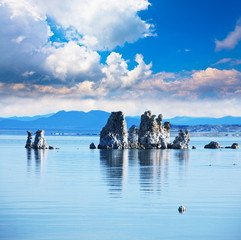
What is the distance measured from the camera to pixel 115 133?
13762 centimetres

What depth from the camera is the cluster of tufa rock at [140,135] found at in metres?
138

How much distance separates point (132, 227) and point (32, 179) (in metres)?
26.3

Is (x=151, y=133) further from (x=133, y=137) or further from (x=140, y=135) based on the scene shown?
(x=133, y=137)

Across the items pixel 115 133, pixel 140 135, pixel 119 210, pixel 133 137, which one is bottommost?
pixel 119 210

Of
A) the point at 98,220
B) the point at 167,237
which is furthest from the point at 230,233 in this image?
the point at 98,220

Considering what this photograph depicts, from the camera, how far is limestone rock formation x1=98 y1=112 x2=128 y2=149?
13712cm

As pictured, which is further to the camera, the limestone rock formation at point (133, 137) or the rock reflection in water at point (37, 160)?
the limestone rock formation at point (133, 137)

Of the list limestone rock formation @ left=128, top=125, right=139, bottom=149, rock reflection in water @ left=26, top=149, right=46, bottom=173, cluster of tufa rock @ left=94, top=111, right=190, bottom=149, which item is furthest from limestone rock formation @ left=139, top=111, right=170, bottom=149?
rock reflection in water @ left=26, top=149, right=46, bottom=173

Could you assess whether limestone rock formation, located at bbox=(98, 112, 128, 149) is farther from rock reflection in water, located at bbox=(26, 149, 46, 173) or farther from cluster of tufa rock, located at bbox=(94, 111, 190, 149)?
rock reflection in water, located at bbox=(26, 149, 46, 173)

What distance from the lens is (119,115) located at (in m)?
141

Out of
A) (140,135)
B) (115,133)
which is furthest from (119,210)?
(140,135)

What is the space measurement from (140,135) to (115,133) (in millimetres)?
12902

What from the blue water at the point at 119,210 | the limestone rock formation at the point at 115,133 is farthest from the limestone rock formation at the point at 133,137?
the blue water at the point at 119,210

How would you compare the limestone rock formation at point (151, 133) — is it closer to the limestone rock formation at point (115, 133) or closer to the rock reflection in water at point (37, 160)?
the limestone rock formation at point (115, 133)
